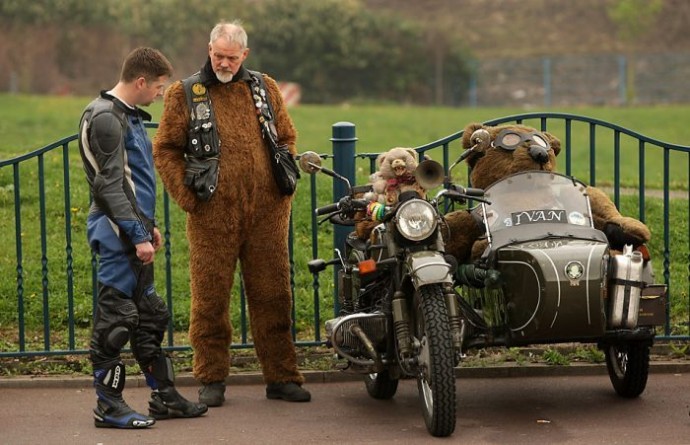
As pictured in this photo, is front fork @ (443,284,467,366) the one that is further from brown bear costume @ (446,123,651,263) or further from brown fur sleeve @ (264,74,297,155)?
brown fur sleeve @ (264,74,297,155)

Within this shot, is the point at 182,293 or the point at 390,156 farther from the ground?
the point at 390,156

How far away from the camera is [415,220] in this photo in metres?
6.97

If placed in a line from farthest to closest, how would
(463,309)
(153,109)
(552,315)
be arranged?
(153,109), (463,309), (552,315)

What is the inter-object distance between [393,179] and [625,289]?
1277 millimetres

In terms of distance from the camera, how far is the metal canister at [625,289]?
7047mm

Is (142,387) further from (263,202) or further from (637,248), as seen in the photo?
(637,248)

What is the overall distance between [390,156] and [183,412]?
1.67 metres

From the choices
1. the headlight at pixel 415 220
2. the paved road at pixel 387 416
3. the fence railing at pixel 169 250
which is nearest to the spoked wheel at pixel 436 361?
the paved road at pixel 387 416

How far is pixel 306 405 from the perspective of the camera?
25.6 ft

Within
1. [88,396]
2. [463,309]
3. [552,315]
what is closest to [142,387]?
[88,396]

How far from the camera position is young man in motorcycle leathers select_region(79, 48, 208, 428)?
7.00 metres

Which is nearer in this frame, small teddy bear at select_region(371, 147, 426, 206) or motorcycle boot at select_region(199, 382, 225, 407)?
small teddy bear at select_region(371, 147, 426, 206)

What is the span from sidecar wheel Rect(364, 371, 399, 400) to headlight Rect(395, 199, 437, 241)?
1122 mm

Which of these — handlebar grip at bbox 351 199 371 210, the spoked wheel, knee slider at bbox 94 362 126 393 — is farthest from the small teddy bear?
knee slider at bbox 94 362 126 393
